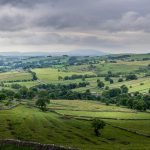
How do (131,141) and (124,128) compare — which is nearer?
(131,141)

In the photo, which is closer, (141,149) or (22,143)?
(22,143)

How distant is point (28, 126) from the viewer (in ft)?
601

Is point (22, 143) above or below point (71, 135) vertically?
above

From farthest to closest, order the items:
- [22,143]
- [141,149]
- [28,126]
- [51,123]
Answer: [51,123]
[28,126]
[141,149]
[22,143]

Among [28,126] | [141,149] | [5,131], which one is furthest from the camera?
[28,126]

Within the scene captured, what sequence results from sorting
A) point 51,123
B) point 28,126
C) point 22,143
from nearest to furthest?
point 22,143
point 28,126
point 51,123

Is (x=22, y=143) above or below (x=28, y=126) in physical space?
above

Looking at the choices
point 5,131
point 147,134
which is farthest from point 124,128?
point 5,131

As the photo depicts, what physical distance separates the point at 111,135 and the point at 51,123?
3390cm

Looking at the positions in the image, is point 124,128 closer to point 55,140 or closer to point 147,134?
point 147,134

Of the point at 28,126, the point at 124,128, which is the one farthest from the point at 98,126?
the point at 28,126

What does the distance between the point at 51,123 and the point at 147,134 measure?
50344 millimetres

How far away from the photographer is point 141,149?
12106 cm

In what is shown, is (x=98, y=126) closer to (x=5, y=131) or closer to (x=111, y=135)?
(x=111, y=135)
